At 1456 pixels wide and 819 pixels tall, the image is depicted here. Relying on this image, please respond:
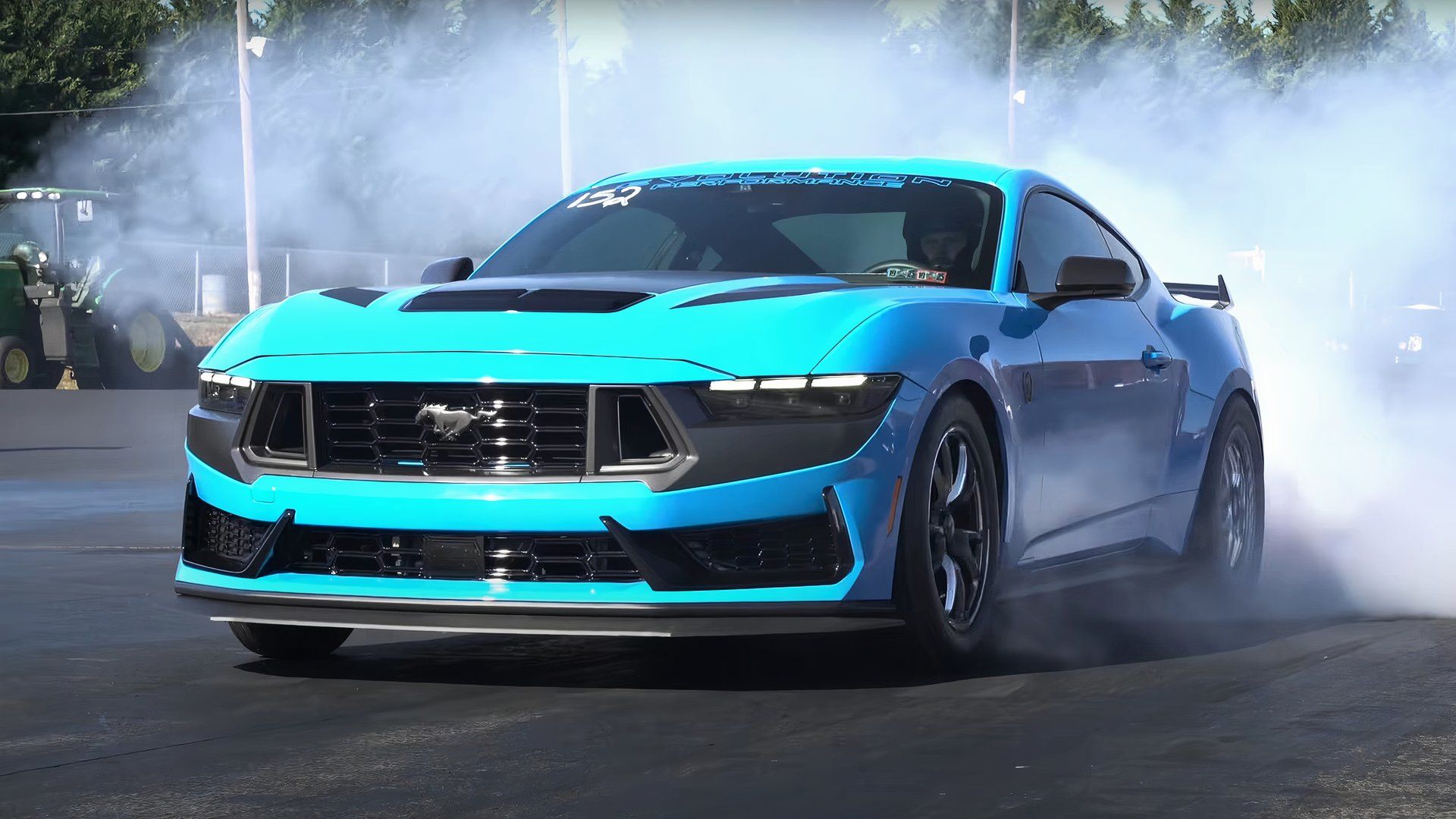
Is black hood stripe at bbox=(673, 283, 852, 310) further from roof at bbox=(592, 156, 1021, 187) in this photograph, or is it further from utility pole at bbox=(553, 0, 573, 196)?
Result: utility pole at bbox=(553, 0, 573, 196)

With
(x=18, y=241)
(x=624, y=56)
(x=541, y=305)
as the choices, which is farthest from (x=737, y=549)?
(x=624, y=56)

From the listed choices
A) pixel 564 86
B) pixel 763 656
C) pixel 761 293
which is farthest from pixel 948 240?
pixel 564 86

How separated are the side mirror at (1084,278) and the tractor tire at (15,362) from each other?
2078cm

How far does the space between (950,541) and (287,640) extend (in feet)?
5.91

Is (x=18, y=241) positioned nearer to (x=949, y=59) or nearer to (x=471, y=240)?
(x=471, y=240)

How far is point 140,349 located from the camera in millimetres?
28641

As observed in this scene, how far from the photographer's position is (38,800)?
170 inches

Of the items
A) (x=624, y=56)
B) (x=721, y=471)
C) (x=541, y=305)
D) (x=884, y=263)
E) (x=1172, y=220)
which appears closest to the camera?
(x=721, y=471)

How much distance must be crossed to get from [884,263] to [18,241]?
22634mm

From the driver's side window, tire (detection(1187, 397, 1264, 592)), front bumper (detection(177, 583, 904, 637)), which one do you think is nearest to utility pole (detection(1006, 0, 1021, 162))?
tire (detection(1187, 397, 1264, 592))

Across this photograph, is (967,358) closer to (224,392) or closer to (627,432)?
(627,432)

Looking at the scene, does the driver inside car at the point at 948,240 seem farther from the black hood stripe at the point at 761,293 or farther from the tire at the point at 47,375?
the tire at the point at 47,375

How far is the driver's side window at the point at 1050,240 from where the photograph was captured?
6902 mm

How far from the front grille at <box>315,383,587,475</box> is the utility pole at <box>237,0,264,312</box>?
3007cm
